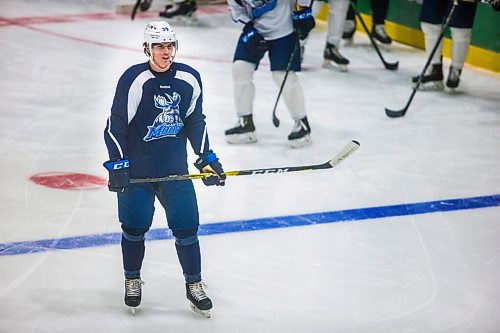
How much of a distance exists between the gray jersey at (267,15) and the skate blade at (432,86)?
5.41 ft

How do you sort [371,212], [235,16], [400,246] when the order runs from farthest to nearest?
[235,16] < [371,212] < [400,246]

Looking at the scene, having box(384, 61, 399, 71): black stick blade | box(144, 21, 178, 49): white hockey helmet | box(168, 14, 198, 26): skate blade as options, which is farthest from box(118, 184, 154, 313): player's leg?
box(168, 14, 198, 26): skate blade

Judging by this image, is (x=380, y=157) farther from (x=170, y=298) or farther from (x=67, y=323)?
(x=67, y=323)

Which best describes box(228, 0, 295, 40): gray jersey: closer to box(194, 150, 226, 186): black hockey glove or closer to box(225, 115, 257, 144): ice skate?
box(225, 115, 257, 144): ice skate

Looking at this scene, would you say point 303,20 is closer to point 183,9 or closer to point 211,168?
point 211,168

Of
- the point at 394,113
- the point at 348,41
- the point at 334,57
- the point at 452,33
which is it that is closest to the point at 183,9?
the point at 348,41

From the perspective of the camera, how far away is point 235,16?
182 inches

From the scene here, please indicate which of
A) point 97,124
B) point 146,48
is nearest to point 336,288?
point 146,48

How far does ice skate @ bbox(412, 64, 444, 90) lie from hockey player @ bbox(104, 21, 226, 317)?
3324 mm

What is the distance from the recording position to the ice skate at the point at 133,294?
295 cm

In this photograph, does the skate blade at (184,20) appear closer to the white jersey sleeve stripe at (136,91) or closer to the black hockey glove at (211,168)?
the black hockey glove at (211,168)

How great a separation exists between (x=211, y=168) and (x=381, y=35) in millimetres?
4385

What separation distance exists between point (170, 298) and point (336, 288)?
23.4 inches

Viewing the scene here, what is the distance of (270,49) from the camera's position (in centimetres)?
466
